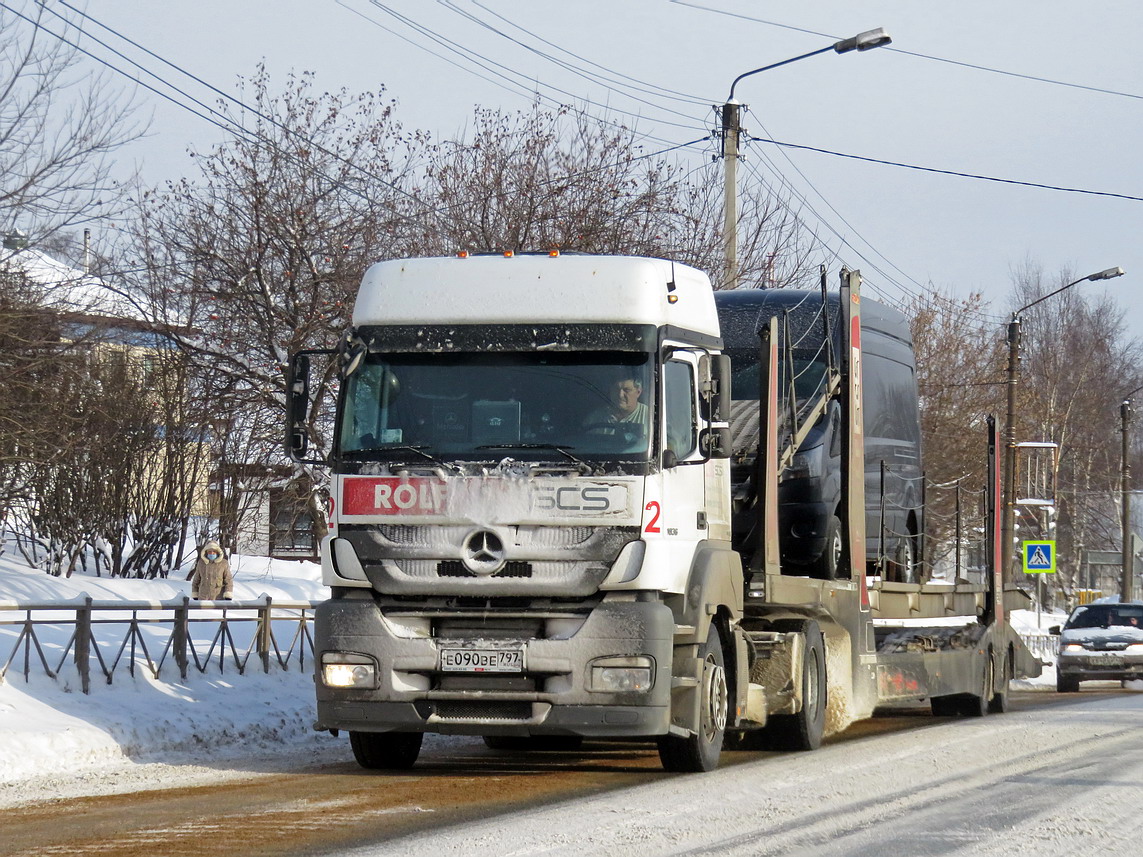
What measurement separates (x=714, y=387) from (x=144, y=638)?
6498 mm

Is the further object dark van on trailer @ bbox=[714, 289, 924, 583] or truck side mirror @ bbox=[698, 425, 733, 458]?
dark van on trailer @ bbox=[714, 289, 924, 583]

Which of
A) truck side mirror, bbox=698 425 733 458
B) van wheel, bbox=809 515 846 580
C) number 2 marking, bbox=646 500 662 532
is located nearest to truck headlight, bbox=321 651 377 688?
number 2 marking, bbox=646 500 662 532

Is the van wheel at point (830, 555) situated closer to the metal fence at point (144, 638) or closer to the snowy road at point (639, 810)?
the snowy road at point (639, 810)

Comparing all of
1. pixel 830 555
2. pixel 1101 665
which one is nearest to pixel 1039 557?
pixel 1101 665

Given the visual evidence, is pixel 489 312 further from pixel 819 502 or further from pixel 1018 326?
pixel 1018 326

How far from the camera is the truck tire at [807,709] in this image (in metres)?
11.9

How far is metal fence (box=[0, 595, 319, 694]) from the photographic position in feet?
42.4

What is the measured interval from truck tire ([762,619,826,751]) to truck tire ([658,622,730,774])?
1356 mm

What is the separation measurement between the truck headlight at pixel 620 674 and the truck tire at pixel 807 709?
250cm

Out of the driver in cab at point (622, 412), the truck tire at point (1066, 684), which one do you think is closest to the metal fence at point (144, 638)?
the driver in cab at point (622, 412)

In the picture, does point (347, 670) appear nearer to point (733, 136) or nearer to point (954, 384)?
point (733, 136)

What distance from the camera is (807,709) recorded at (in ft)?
39.0

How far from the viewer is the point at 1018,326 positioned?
28938 millimetres

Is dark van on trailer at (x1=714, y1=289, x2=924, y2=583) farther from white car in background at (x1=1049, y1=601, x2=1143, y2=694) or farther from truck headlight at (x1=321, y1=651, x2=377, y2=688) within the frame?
white car in background at (x1=1049, y1=601, x2=1143, y2=694)
